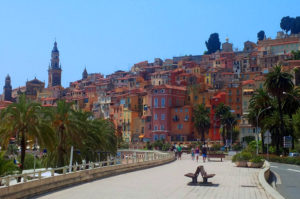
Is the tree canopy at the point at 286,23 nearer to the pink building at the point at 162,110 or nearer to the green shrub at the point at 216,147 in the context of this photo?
the pink building at the point at 162,110

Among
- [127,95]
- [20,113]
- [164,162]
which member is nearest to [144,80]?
[127,95]

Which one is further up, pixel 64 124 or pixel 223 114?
pixel 223 114

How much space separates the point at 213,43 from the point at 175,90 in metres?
86.0

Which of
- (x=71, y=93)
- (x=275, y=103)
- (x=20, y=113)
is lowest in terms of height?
(x=20, y=113)

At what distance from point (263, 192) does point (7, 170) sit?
10.6 meters

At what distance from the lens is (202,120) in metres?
98.7

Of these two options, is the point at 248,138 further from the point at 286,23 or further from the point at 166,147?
the point at 286,23

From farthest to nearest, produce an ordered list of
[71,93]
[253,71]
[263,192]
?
[71,93] < [253,71] < [263,192]

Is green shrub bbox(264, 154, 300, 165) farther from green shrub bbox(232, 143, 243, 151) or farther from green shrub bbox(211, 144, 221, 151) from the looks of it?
green shrub bbox(232, 143, 243, 151)

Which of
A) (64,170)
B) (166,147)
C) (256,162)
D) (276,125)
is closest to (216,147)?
(166,147)

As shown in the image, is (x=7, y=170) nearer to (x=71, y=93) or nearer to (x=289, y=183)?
(x=289, y=183)

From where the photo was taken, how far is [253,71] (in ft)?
449

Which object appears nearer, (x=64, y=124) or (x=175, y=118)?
(x=64, y=124)

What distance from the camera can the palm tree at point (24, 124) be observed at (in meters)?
29.1
